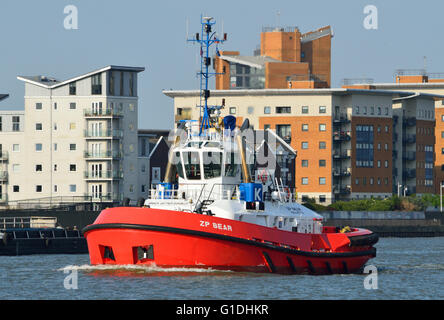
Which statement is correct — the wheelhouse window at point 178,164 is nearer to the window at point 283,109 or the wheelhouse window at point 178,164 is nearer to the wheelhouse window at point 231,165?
the wheelhouse window at point 231,165

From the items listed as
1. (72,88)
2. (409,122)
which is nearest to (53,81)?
(72,88)

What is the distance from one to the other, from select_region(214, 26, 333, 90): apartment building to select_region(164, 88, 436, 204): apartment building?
13.6 meters

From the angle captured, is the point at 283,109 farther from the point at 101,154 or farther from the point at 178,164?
the point at 178,164

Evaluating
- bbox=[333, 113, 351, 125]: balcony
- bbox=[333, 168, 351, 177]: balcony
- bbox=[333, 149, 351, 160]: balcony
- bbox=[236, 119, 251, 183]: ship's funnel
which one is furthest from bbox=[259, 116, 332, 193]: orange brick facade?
bbox=[236, 119, 251, 183]: ship's funnel

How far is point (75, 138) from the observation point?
10362cm

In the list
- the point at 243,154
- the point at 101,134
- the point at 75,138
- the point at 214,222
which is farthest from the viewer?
the point at 75,138

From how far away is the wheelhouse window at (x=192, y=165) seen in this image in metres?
45.8

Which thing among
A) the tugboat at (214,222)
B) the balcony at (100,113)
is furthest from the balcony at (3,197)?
the tugboat at (214,222)

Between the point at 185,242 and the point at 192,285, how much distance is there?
2.65 meters

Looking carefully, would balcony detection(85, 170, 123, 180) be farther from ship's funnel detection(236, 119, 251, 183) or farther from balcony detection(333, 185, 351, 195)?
ship's funnel detection(236, 119, 251, 183)

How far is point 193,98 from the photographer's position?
142 meters
